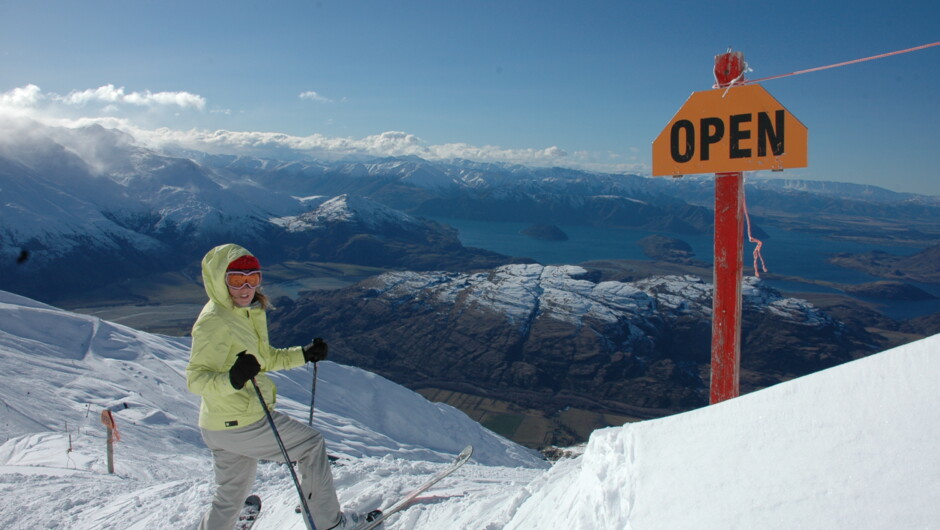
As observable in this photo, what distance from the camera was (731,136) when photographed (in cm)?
356

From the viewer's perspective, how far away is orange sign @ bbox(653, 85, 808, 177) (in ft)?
11.1

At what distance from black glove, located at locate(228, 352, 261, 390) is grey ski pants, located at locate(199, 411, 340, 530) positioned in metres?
0.56

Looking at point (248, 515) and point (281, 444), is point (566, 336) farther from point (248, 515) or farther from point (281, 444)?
point (281, 444)

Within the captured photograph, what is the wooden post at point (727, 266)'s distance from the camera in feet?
11.9

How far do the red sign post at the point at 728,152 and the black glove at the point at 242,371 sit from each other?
2.96 meters

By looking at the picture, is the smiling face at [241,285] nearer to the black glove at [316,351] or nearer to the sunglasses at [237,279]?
the sunglasses at [237,279]

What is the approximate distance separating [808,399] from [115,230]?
220m

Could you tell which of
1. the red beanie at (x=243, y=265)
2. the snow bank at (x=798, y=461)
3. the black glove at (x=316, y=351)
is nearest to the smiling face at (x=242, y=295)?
the red beanie at (x=243, y=265)

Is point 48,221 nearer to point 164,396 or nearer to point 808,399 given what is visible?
point 164,396

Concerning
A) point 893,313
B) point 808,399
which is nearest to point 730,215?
point 808,399

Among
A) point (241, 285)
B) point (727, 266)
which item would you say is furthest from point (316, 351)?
point (727, 266)

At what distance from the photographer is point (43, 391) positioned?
17766 millimetres

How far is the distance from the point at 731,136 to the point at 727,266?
93 cm

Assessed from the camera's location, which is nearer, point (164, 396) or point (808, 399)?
point (808, 399)
